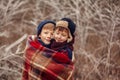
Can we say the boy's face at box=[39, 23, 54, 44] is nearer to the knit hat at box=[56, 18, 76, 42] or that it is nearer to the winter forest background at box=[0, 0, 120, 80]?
the knit hat at box=[56, 18, 76, 42]

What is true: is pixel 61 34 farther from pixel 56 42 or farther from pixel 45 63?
pixel 45 63

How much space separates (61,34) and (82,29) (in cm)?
122

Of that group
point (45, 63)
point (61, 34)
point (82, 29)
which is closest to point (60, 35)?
point (61, 34)

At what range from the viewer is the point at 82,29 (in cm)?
314

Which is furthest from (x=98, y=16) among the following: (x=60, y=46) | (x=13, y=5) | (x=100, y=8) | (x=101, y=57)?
(x=60, y=46)

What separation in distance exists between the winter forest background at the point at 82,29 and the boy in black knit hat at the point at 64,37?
1105 millimetres

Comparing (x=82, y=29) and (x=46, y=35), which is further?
(x=82, y=29)

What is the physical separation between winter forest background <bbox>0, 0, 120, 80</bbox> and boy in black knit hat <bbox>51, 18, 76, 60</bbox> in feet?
3.63

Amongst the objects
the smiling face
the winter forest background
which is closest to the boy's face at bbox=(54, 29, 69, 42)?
the smiling face

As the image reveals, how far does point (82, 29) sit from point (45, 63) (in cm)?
→ 124

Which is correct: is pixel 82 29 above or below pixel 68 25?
below

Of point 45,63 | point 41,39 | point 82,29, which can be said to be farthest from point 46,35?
point 82,29

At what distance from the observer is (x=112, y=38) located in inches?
133

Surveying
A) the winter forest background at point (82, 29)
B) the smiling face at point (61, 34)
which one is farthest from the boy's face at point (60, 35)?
the winter forest background at point (82, 29)
